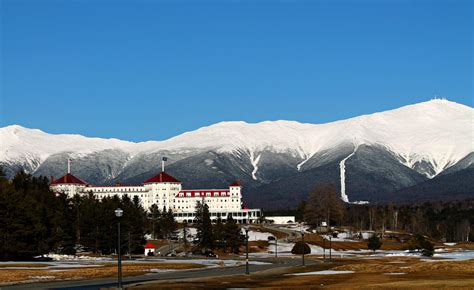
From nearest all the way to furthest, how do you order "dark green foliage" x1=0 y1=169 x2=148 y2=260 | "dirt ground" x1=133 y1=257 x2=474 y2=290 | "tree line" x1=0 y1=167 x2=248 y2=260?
"dirt ground" x1=133 y1=257 x2=474 y2=290
"dark green foliage" x1=0 y1=169 x2=148 y2=260
"tree line" x1=0 y1=167 x2=248 y2=260

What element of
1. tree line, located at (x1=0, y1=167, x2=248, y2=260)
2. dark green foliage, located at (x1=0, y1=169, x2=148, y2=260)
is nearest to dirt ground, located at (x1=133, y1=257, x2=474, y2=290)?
dark green foliage, located at (x1=0, y1=169, x2=148, y2=260)

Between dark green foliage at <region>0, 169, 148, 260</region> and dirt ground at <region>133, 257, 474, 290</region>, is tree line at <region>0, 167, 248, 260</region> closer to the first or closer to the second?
dark green foliage at <region>0, 169, 148, 260</region>

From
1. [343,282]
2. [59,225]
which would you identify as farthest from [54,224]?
[343,282]

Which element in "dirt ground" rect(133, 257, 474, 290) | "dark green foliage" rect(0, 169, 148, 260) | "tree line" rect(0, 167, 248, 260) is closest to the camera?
"dirt ground" rect(133, 257, 474, 290)

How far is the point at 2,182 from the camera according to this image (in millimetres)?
152375

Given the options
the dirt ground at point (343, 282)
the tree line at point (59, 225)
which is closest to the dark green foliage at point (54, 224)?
the tree line at point (59, 225)

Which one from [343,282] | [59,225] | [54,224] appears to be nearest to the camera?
[343,282]

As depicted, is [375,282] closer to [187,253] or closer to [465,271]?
[465,271]

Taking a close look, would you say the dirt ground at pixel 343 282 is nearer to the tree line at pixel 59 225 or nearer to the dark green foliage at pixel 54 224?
the dark green foliage at pixel 54 224

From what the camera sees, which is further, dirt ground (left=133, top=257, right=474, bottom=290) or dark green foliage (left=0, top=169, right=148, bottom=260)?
dark green foliage (left=0, top=169, right=148, bottom=260)

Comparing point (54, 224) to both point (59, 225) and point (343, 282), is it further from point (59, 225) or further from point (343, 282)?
point (343, 282)

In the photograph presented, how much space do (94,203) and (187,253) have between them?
81.3 feet

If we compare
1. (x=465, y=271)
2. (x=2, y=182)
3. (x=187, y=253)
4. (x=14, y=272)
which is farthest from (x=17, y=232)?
(x=465, y=271)

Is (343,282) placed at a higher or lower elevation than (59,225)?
lower
